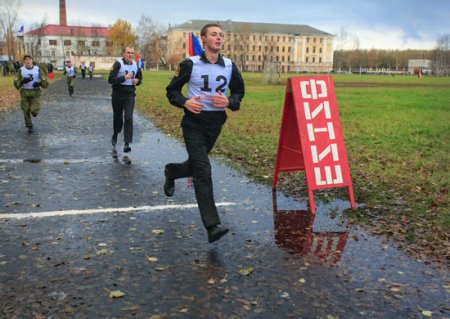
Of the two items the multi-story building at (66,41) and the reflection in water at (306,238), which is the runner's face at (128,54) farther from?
the multi-story building at (66,41)

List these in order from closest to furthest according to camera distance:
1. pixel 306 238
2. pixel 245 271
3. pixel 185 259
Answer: pixel 245 271 < pixel 185 259 < pixel 306 238

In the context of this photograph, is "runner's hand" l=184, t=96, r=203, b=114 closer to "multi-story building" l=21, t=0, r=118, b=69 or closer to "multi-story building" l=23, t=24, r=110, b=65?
"multi-story building" l=21, t=0, r=118, b=69

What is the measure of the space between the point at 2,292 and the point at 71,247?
38.9 inches

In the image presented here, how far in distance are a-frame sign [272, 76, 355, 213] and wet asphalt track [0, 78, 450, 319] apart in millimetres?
410

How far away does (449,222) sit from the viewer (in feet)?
17.7

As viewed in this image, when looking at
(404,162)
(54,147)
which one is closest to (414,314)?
(404,162)

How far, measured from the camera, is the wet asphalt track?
135 inches

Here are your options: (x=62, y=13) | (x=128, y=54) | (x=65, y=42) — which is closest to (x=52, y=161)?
(x=128, y=54)

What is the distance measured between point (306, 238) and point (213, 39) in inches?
92.3

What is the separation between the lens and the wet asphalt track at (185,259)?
3.43 metres

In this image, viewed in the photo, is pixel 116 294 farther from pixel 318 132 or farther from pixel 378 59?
pixel 378 59

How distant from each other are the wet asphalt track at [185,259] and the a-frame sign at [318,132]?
1.35ft

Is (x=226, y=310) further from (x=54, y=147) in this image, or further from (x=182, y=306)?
(x=54, y=147)

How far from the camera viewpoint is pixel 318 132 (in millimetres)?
6086
